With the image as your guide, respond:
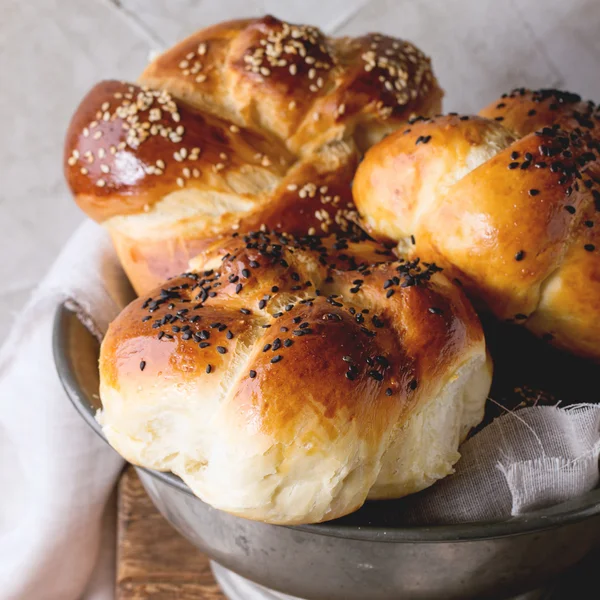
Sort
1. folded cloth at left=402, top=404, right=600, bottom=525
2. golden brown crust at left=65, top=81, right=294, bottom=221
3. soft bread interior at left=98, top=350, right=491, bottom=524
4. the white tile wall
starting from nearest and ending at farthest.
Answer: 1. soft bread interior at left=98, top=350, right=491, bottom=524
2. folded cloth at left=402, top=404, right=600, bottom=525
3. golden brown crust at left=65, top=81, right=294, bottom=221
4. the white tile wall

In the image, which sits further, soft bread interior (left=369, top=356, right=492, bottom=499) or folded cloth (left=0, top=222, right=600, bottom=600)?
folded cloth (left=0, top=222, right=600, bottom=600)

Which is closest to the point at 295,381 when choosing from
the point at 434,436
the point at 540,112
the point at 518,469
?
the point at 434,436

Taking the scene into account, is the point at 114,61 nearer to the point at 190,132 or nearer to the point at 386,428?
the point at 190,132

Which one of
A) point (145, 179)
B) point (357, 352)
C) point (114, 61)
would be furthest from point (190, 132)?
point (114, 61)

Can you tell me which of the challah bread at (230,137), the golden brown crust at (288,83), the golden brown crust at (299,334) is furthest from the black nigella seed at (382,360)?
the golden brown crust at (288,83)

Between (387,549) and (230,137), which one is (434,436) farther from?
Answer: (230,137)

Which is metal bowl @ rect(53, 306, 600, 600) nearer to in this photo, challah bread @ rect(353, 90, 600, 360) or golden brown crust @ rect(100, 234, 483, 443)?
golden brown crust @ rect(100, 234, 483, 443)

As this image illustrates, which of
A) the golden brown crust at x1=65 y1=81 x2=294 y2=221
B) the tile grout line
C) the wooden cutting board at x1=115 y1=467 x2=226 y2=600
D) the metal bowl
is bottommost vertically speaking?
the wooden cutting board at x1=115 y1=467 x2=226 y2=600

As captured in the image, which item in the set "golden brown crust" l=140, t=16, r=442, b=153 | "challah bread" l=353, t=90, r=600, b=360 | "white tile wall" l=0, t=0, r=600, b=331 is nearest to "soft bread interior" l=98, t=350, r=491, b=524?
"challah bread" l=353, t=90, r=600, b=360

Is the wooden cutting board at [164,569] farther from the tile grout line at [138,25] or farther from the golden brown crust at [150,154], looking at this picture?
the tile grout line at [138,25]
